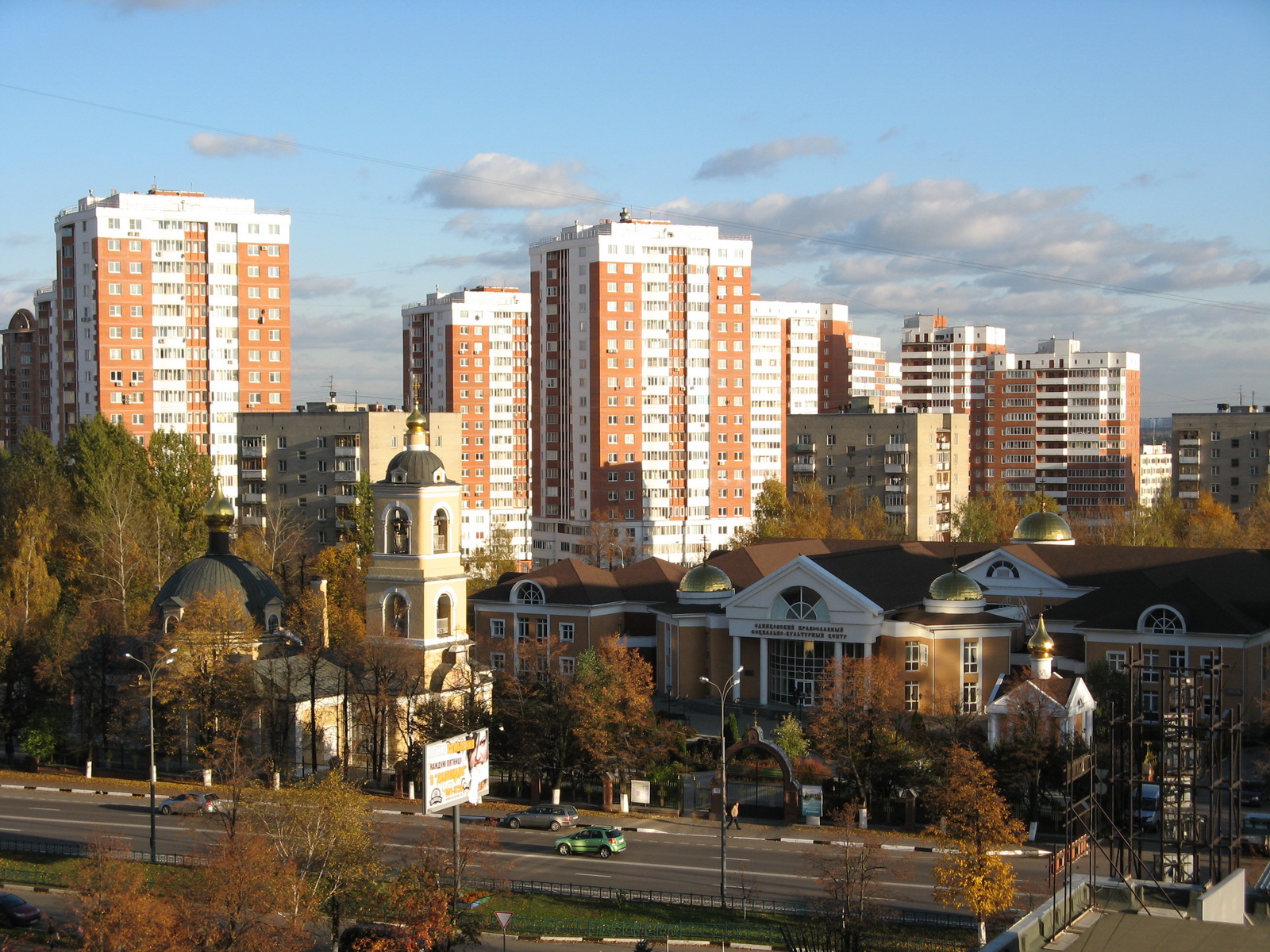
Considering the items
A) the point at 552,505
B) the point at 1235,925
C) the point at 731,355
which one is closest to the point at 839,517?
the point at 731,355

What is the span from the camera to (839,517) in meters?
108

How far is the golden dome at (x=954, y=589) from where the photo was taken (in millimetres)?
60812

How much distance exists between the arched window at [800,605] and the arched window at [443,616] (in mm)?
15349

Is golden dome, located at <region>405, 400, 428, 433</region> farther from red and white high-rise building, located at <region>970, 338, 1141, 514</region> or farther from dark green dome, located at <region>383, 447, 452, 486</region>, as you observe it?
red and white high-rise building, located at <region>970, 338, 1141, 514</region>

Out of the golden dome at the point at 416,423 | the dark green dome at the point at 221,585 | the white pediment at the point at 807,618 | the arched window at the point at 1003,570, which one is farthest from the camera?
the arched window at the point at 1003,570

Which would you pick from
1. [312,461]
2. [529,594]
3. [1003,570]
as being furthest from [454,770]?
[312,461]

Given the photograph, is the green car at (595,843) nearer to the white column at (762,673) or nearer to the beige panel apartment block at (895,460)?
the white column at (762,673)

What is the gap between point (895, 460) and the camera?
117562 mm

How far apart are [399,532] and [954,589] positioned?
22683 millimetres

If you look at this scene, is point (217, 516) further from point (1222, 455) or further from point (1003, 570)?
point (1222, 455)

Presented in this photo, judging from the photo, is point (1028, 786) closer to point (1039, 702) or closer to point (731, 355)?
point (1039, 702)

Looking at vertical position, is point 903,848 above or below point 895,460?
below

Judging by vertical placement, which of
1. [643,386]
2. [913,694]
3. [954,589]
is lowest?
[913,694]

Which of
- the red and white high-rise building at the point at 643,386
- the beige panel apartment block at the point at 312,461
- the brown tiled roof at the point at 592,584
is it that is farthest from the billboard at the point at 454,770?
the red and white high-rise building at the point at 643,386
